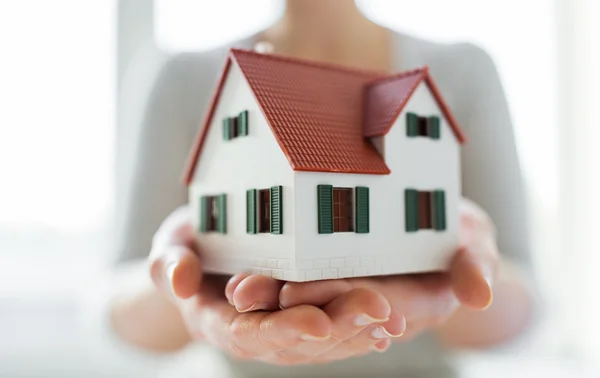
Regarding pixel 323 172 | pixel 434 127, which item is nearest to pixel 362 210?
pixel 323 172

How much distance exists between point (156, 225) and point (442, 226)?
1.24m

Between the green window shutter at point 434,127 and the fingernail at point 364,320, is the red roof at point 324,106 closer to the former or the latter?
the green window shutter at point 434,127

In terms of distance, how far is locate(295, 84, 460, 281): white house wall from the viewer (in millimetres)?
1229

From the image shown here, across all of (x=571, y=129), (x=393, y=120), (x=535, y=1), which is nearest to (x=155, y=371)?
(x=393, y=120)

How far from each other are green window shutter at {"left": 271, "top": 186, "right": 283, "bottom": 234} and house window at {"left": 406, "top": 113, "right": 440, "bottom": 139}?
0.42 m

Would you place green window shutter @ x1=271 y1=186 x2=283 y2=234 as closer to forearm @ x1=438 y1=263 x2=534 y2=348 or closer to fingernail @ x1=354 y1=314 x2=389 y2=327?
fingernail @ x1=354 y1=314 x2=389 y2=327

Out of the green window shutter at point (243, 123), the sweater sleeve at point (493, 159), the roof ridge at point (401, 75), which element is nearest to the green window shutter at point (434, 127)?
the roof ridge at point (401, 75)

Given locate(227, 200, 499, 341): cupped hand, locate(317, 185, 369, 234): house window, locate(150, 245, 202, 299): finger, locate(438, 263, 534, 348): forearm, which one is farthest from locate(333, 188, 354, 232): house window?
locate(438, 263, 534, 348): forearm

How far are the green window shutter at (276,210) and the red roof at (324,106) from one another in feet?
0.32

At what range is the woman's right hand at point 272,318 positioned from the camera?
104cm

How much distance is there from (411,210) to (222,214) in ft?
1.69

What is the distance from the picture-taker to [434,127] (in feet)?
4.94

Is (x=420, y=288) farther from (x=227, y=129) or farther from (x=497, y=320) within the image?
(x=497, y=320)

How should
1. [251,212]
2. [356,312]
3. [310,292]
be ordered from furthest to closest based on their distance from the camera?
1. [251,212]
2. [310,292]
3. [356,312]
